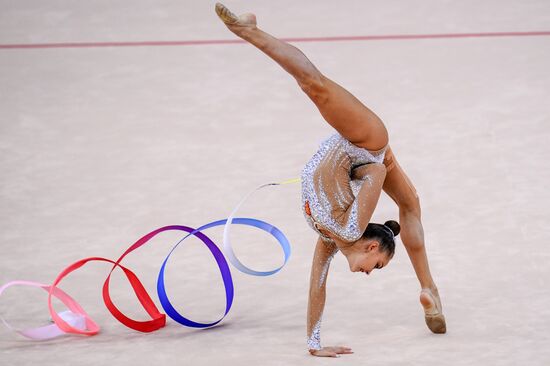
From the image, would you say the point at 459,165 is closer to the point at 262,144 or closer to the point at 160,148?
the point at 262,144

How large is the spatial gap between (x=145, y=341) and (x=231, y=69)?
2.99 metres

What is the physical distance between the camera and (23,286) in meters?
4.44

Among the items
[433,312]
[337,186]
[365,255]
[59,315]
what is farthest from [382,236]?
[59,315]

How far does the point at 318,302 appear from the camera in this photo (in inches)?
147

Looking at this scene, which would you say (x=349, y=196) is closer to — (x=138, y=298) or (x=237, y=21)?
(x=237, y=21)

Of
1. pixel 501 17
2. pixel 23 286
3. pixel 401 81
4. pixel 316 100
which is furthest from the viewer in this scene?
pixel 501 17

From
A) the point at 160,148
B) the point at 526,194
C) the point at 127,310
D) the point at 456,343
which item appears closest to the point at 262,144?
the point at 160,148

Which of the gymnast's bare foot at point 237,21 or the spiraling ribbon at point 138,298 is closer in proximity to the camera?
the gymnast's bare foot at point 237,21

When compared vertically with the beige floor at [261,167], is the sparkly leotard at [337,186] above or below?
above

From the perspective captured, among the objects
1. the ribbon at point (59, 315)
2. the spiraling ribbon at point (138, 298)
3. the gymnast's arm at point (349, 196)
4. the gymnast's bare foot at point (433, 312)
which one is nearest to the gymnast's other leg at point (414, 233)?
the gymnast's bare foot at point (433, 312)

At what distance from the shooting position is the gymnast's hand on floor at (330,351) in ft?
12.2

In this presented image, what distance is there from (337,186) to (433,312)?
607 mm

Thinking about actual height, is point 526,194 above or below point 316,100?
below

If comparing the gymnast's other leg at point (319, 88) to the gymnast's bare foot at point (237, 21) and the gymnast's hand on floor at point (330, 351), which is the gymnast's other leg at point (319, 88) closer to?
the gymnast's bare foot at point (237, 21)
